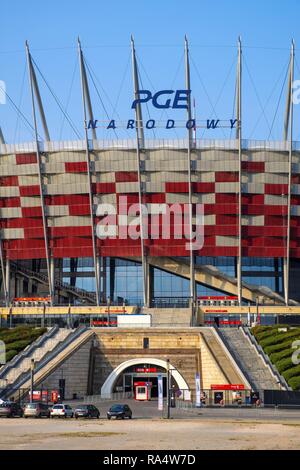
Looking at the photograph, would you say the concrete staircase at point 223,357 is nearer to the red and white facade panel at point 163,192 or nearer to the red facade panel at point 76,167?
the red and white facade panel at point 163,192

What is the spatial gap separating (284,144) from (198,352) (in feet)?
152

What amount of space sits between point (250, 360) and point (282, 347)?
4.44 m

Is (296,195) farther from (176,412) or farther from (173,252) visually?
(176,412)

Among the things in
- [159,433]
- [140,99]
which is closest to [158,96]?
[140,99]

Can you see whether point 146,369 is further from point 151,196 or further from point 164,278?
point 164,278

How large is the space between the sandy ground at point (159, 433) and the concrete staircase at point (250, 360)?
1983 cm

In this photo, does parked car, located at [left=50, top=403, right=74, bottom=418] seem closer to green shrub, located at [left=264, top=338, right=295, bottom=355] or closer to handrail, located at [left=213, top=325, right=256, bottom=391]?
handrail, located at [left=213, top=325, right=256, bottom=391]

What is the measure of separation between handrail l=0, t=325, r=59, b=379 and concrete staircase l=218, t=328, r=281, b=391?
22.5 meters

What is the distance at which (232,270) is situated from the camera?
162375 millimetres

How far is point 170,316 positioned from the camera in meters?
141

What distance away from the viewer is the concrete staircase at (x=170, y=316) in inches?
5384

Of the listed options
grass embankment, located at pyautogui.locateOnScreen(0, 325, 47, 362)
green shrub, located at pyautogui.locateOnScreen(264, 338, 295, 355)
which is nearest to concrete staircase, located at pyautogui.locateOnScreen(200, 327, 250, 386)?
green shrub, located at pyautogui.locateOnScreen(264, 338, 295, 355)

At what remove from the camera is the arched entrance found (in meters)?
109
